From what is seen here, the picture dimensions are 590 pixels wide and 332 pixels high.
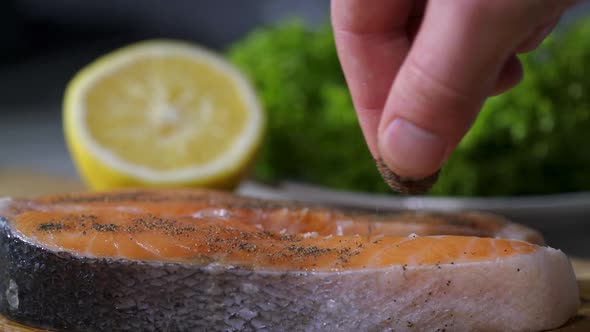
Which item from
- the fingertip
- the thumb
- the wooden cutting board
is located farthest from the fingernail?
the wooden cutting board

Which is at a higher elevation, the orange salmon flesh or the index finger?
the index finger

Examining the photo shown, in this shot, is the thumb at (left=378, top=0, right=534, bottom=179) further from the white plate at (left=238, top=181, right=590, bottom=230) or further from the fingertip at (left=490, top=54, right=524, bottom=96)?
the white plate at (left=238, top=181, right=590, bottom=230)

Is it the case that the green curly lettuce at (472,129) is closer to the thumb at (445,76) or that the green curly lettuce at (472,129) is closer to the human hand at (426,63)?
the human hand at (426,63)

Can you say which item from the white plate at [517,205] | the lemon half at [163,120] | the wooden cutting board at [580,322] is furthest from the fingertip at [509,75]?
the lemon half at [163,120]

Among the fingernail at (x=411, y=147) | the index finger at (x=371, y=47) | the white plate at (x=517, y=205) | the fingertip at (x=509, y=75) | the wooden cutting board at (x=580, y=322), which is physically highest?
the index finger at (x=371, y=47)

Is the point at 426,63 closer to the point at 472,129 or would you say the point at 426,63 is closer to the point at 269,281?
the point at 269,281

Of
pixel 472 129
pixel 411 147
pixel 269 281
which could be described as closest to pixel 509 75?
pixel 411 147

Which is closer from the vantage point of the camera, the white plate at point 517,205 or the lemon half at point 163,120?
the white plate at point 517,205

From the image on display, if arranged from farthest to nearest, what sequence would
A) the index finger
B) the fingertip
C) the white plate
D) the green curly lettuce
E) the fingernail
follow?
the green curly lettuce
the white plate
the fingertip
the index finger
the fingernail

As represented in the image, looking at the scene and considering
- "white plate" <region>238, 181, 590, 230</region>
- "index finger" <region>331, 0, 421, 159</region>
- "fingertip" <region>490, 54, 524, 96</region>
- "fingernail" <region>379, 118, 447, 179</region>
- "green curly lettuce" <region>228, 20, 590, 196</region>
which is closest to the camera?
"fingernail" <region>379, 118, 447, 179</region>
